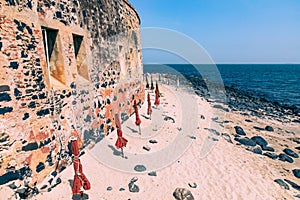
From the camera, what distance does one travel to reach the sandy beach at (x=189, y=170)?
6227 mm

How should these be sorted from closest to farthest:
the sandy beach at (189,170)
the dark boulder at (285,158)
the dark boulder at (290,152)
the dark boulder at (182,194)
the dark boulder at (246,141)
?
the dark boulder at (182,194) → the sandy beach at (189,170) → the dark boulder at (285,158) → the dark boulder at (290,152) → the dark boulder at (246,141)

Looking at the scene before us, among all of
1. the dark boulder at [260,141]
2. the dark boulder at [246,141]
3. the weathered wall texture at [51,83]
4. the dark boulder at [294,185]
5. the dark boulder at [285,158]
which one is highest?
the weathered wall texture at [51,83]

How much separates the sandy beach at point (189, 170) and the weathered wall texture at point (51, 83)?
0.67 meters

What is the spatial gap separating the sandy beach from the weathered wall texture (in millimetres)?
668

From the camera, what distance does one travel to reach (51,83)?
6.28 meters

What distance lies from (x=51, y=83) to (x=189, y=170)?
546 cm

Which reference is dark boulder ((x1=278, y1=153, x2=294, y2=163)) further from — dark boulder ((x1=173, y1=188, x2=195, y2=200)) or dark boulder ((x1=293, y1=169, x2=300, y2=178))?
dark boulder ((x1=173, y1=188, x2=195, y2=200))

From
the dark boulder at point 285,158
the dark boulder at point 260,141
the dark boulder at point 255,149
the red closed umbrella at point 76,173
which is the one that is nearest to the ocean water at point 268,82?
the dark boulder at point 260,141

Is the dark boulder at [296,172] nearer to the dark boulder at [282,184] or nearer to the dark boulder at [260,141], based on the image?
the dark boulder at [282,184]

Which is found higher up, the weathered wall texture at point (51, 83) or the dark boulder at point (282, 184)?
the weathered wall texture at point (51, 83)

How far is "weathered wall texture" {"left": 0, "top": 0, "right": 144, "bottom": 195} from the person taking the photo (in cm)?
479

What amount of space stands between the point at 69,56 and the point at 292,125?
17.0 metres

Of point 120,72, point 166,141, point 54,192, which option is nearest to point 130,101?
point 120,72

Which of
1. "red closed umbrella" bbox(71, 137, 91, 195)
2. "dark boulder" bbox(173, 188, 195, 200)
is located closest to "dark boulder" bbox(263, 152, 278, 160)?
"dark boulder" bbox(173, 188, 195, 200)
